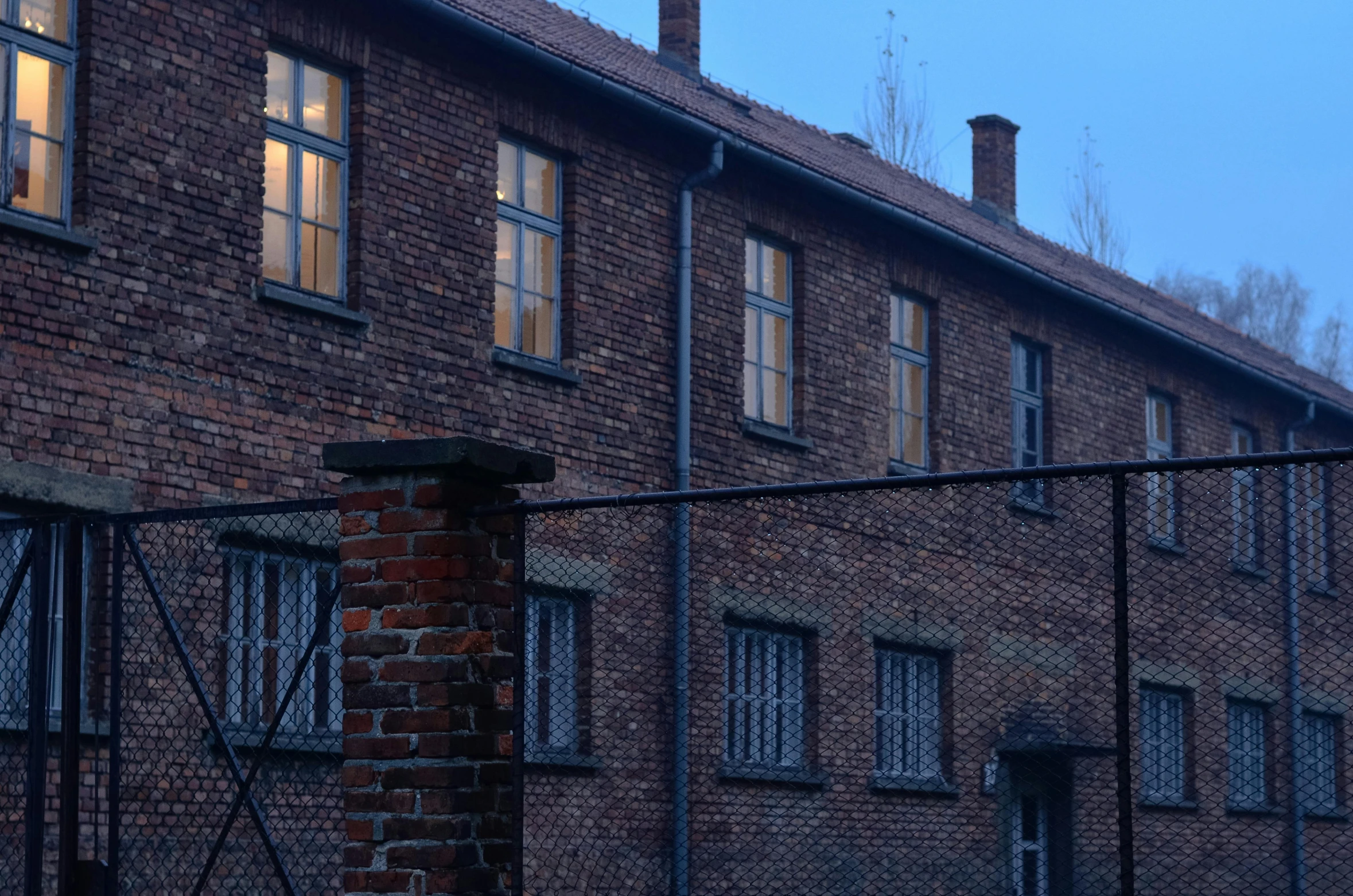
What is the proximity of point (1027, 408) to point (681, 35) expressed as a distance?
5569 mm

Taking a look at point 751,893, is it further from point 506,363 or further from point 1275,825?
point 1275,825

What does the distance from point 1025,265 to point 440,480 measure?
14.5 meters

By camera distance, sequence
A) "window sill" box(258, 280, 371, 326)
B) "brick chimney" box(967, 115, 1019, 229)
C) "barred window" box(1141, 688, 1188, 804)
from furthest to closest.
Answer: "brick chimney" box(967, 115, 1019, 229)
"barred window" box(1141, 688, 1188, 804)
"window sill" box(258, 280, 371, 326)

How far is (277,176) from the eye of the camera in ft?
41.9

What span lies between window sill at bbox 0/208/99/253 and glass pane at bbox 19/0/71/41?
1151 mm

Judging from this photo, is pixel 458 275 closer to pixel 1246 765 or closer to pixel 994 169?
pixel 1246 765

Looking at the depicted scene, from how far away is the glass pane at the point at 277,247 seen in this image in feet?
41.5

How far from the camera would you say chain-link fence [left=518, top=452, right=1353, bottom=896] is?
45.1 ft

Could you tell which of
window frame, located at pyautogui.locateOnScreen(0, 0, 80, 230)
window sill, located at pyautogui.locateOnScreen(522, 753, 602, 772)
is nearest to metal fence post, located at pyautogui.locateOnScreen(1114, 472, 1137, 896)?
window frame, located at pyautogui.locateOnScreen(0, 0, 80, 230)

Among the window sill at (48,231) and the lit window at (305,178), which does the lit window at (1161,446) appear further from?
the window sill at (48,231)

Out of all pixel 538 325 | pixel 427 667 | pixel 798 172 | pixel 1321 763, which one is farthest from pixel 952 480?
pixel 1321 763

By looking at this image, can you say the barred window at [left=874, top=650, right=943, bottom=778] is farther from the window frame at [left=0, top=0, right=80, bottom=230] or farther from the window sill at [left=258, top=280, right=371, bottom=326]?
the window frame at [left=0, top=0, right=80, bottom=230]

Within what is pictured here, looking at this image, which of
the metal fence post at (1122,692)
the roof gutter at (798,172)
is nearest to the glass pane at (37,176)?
the roof gutter at (798,172)

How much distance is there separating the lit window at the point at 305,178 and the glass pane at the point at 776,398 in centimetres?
503
